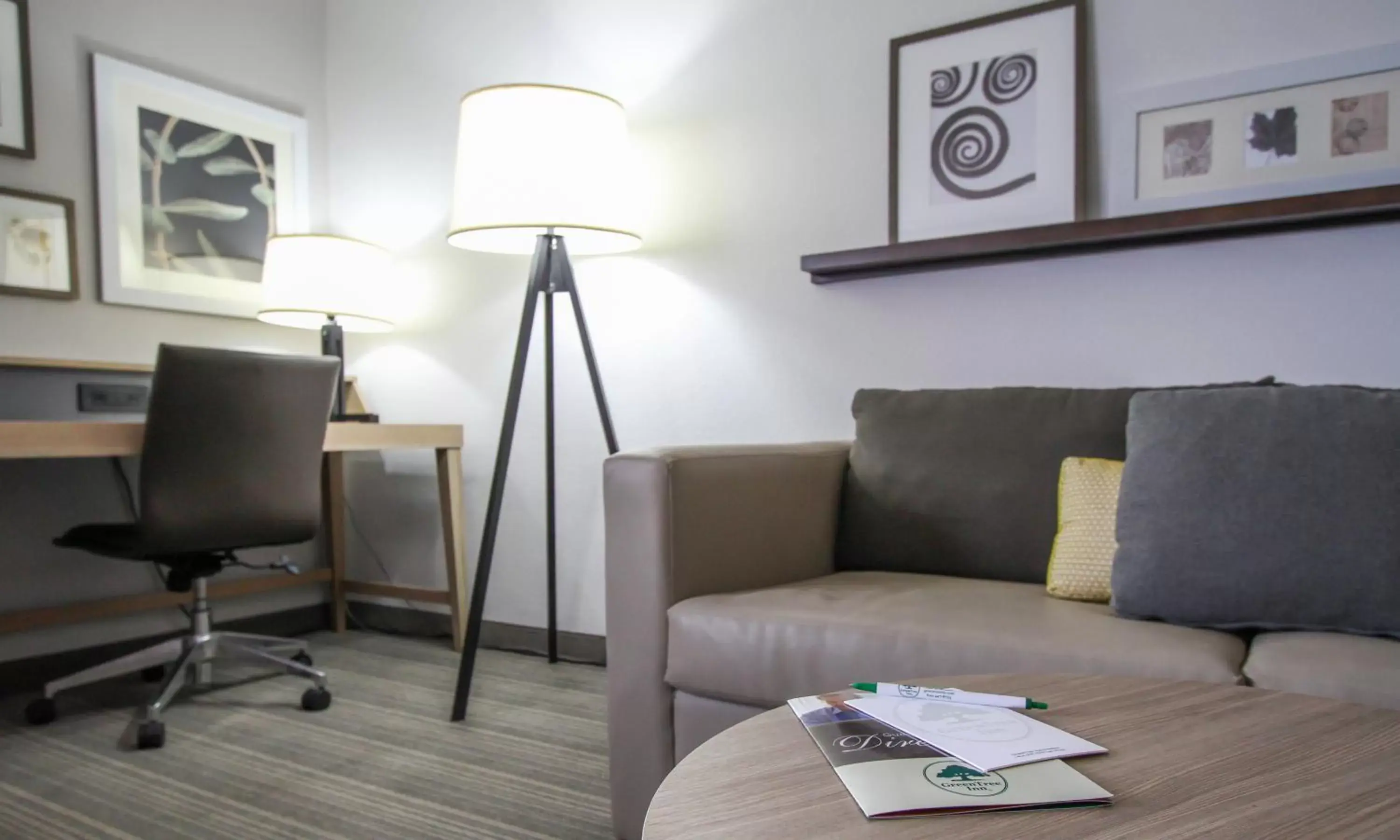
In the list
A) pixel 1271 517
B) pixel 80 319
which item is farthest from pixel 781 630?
pixel 80 319

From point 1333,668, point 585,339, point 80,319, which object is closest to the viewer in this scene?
point 1333,668

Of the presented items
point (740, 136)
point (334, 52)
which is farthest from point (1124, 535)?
point (334, 52)

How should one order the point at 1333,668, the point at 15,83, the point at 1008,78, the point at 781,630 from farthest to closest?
the point at 15,83 < the point at 1008,78 < the point at 781,630 < the point at 1333,668

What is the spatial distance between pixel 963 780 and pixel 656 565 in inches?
34.5

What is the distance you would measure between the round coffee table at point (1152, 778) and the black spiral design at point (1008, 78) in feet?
4.97

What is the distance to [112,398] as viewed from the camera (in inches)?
105

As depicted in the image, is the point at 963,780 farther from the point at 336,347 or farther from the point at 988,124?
the point at 336,347

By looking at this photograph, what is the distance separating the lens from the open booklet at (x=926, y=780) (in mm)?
655

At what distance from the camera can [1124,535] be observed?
141cm

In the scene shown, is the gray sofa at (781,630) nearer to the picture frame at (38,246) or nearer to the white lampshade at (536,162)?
the white lampshade at (536,162)

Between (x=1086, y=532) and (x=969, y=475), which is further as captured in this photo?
(x=969, y=475)

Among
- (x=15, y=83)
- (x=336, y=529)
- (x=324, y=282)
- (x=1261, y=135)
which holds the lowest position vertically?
(x=336, y=529)

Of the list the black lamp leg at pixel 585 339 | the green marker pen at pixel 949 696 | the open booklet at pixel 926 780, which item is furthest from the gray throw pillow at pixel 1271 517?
the black lamp leg at pixel 585 339

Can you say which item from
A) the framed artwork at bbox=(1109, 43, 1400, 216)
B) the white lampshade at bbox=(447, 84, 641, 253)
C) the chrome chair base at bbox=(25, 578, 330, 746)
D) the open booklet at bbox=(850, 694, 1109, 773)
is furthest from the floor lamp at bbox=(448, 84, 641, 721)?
the open booklet at bbox=(850, 694, 1109, 773)
